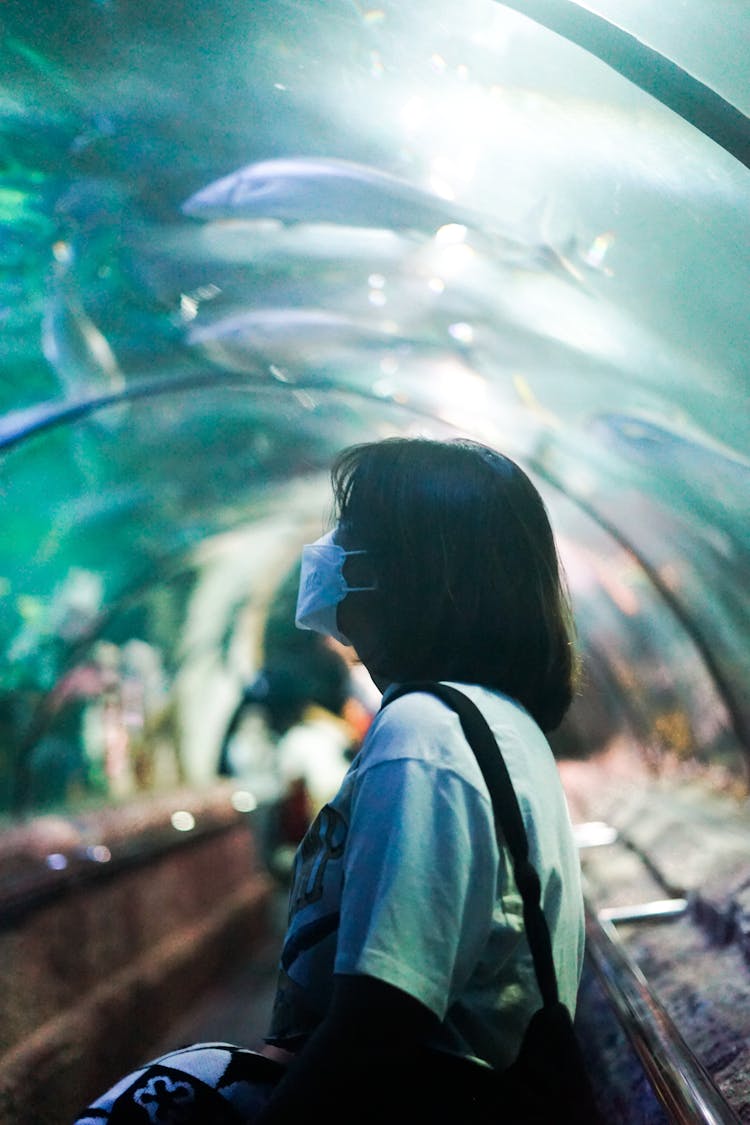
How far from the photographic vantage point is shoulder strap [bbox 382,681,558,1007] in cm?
117

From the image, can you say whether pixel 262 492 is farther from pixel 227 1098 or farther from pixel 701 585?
pixel 227 1098

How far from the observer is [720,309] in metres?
2.84

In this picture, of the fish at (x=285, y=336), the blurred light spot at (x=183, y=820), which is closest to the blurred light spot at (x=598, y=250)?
the fish at (x=285, y=336)

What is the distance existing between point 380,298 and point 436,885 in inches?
141

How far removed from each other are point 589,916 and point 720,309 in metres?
2.33

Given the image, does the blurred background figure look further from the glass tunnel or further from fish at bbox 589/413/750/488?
fish at bbox 589/413/750/488

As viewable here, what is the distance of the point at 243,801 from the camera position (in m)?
10.1

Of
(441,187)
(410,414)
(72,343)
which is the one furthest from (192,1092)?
(410,414)

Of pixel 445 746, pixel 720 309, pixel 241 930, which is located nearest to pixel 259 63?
pixel 720 309

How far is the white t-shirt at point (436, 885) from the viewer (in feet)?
3.51

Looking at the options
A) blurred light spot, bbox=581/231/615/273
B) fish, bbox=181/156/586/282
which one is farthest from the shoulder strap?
fish, bbox=181/156/586/282

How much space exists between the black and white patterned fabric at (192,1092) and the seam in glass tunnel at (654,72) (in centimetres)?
221

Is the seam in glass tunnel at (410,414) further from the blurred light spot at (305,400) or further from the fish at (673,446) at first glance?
the fish at (673,446)

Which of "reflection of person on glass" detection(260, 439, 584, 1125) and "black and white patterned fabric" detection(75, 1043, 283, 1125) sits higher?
"reflection of person on glass" detection(260, 439, 584, 1125)
